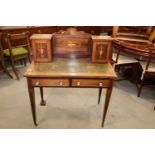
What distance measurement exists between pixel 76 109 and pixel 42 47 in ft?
3.58

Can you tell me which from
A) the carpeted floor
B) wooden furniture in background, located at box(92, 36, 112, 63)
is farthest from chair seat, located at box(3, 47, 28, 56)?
wooden furniture in background, located at box(92, 36, 112, 63)

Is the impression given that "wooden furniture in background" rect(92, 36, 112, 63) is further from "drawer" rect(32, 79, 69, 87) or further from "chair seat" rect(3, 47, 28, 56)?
"chair seat" rect(3, 47, 28, 56)

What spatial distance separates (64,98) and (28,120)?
68 centimetres

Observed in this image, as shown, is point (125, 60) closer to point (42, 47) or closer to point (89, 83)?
point (89, 83)

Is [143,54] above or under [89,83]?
above

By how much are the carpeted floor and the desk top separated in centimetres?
81

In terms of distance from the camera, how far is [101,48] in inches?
67.8

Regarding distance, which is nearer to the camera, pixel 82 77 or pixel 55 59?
pixel 82 77

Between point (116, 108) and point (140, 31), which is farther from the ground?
point (140, 31)

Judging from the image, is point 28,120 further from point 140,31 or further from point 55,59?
point 140,31

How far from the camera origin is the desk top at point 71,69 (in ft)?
5.15

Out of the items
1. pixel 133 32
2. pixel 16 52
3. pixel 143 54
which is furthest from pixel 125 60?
pixel 16 52

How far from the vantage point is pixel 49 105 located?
2422 millimetres
